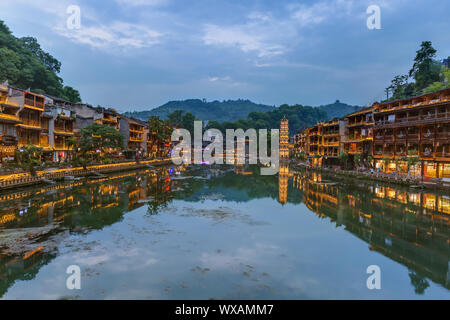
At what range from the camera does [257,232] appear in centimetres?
2394

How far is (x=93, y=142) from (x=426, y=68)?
285 ft

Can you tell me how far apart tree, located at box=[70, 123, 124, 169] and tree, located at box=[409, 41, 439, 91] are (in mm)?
80138

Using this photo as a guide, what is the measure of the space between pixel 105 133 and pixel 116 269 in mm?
52057

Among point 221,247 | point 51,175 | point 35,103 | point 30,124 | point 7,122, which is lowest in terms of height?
point 221,247

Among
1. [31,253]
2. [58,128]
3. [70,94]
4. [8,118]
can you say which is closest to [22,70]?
[70,94]

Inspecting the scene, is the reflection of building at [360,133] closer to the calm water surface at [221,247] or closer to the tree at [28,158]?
the calm water surface at [221,247]

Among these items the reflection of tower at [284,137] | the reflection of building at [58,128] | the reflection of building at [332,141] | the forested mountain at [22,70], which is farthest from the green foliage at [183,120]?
the reflection of building at [58,128]

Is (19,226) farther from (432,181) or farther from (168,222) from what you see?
(432,181)

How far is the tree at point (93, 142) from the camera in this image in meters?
59.1

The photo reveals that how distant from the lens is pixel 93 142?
6056 cm

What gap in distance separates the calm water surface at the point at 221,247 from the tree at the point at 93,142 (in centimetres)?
2311

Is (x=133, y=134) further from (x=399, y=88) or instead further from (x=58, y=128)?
(x=399, y=88)

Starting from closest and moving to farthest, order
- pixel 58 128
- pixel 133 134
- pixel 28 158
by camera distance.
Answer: pixel 28 158 → pixel 58 128 → pixel 133 134
